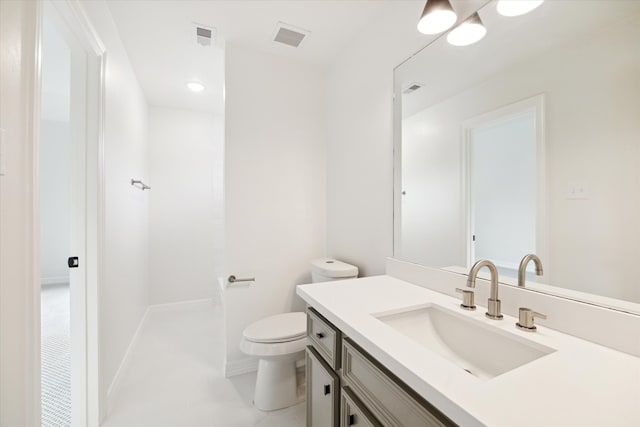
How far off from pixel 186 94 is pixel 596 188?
333cm

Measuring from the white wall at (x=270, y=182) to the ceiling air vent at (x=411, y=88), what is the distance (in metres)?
0.95

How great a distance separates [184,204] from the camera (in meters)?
3.35

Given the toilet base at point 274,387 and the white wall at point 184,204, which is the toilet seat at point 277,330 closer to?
the toilet base at point 274,387

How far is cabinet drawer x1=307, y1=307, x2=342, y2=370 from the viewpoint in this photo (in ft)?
3.21

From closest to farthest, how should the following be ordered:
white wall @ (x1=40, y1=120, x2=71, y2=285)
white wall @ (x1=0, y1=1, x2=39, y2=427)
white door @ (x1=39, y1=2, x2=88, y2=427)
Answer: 1. white wall @ (x1=0, y1=1, x2=39, y2=427)
2. white door @ (x1=39, y1=2, x2=88, y2=427)
3. white wall @ (x1=40, y1=120, x2=71, y2=285)

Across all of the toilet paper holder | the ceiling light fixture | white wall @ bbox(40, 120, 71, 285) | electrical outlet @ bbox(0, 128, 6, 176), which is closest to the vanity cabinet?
the toilet paper holder

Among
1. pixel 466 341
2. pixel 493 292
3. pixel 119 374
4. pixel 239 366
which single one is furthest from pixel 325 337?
pixel 119 374

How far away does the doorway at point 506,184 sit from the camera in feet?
3.04

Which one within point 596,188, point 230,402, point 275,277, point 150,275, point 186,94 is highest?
point 186,94

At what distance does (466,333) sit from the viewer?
94cm

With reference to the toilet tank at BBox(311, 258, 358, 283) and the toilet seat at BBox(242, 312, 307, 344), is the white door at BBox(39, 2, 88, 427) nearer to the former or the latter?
the toilet seat at BBox(242, 312, 307, 344)

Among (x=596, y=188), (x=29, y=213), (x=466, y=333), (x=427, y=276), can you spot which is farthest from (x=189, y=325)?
(x=596, y=188)

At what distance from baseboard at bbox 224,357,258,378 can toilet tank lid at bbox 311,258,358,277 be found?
87 cm

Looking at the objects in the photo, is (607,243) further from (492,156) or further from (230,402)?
(230,402)
